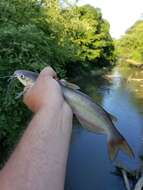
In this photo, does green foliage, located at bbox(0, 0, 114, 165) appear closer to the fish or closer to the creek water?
the fish

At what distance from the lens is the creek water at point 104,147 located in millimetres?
14094

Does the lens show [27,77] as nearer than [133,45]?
Yes

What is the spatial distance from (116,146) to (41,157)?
589mm

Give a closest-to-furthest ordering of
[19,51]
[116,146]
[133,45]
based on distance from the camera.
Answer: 1. [116,146]
2. [19,51]
3. [133,45]

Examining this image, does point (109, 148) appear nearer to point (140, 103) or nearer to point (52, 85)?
point (52, 85)

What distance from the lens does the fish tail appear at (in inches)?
64.0

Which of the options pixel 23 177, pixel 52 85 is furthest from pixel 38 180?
pixel 52 85

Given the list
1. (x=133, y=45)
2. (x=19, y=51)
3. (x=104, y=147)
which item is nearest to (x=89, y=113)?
(x=19, y=51)

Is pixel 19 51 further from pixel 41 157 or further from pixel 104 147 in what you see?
pixel 104 147

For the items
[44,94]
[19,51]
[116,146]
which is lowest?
[19,51]

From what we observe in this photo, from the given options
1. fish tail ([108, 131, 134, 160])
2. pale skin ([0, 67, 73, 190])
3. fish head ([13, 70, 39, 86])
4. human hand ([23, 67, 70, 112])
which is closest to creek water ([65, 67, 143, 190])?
fish tail ([108, 131, 134, 160])

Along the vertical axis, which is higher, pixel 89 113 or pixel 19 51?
Answer: pixel 89 113

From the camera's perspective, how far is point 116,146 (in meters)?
1.64

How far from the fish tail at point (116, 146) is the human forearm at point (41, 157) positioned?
45cm
